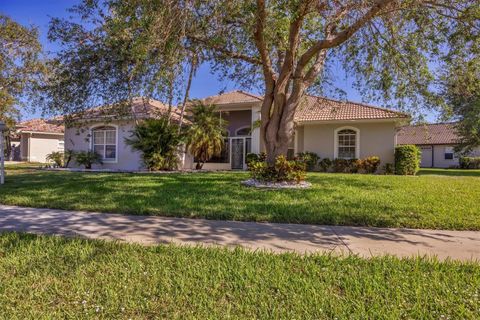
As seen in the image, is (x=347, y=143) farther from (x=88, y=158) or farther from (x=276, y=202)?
(x=88, y=158)

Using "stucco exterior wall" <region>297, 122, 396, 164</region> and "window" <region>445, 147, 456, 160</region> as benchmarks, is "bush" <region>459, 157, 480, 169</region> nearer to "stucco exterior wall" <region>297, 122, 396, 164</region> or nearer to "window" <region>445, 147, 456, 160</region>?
"window" <region>445, 147, 456, 160</region>

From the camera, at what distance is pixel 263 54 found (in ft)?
36.8

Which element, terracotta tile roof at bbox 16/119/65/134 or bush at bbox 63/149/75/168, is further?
terracotta tile roof at bbox 16/119/65/134

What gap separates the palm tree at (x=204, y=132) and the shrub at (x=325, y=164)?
6.21 meters

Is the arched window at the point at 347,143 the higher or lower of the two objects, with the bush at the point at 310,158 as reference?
higher

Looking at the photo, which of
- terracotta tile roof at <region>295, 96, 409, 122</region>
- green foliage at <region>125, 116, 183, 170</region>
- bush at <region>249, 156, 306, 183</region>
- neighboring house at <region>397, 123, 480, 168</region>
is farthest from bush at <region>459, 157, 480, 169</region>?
bush at <region>249, 156, 306, 183</region>

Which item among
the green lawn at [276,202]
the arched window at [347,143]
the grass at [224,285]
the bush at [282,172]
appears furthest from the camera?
the arched window at [347,143]

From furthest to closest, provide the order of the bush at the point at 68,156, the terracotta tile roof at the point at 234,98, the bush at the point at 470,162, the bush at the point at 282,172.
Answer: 1. the bush at the point at 470,162
2. the terracotta tile roof at the point at 234,98
3. the bush at the point at 68,156
4. the bush at the point at 282,172

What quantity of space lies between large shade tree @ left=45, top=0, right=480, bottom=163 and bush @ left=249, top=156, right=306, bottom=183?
58 cm

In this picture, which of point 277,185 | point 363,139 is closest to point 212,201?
point 277,185

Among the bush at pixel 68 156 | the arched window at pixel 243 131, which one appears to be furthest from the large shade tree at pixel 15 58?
the arched window at pixel 243 131

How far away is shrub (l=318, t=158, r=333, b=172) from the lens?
2111 centimetres

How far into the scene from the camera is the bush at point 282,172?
11492 millimetres

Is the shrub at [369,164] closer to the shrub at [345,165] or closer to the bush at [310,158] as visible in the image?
the shrub at [345,165]
